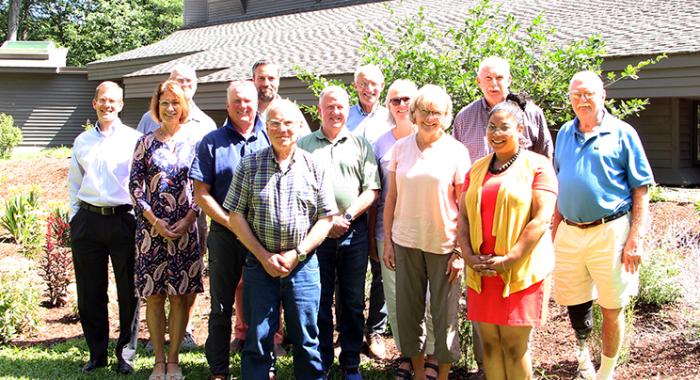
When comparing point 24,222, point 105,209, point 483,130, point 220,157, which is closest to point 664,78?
point 483,130

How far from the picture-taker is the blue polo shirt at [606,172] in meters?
4.42

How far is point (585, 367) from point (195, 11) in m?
25.8

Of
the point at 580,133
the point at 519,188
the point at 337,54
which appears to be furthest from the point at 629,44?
the point at 519,188

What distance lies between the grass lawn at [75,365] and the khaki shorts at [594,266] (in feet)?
4.74

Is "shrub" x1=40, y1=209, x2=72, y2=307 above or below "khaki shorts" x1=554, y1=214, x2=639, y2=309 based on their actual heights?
below

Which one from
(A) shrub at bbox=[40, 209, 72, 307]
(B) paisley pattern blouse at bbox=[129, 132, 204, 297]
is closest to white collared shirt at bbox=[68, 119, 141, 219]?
(B) paisley pattern blouse at bbox=[129, 132, 204, 297]

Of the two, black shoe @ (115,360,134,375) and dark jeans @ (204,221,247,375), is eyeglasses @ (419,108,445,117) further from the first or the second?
black shoe @ (115,360,134,375)

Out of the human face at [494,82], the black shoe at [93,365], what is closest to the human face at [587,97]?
the human face at [494,82]

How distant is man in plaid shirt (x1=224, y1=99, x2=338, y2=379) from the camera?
4301 mm

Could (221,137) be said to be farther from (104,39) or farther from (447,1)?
(104,39)

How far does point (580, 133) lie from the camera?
4582mm

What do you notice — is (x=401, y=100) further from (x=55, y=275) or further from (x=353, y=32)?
(x=353, y=32)

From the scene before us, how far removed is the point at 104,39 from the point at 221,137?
1354 inches

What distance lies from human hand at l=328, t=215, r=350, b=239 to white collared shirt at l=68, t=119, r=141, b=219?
5.14 feet
